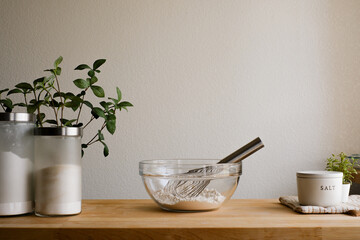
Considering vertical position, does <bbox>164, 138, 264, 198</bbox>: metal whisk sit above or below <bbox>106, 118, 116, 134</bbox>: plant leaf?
below

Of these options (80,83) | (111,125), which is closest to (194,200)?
(111,125)

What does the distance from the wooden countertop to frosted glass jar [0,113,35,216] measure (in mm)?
37

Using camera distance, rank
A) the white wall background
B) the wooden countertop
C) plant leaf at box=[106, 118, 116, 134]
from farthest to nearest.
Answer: the white wall background, plant leaf at box=[106, 118, 116, 134], the wooden countertop

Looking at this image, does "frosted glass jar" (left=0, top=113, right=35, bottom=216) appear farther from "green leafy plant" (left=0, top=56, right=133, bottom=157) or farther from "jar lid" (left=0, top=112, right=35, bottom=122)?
"green leafy plant" (left=0, top=56, right=133, bottom=157)

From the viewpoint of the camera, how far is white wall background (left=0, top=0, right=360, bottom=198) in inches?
61.8

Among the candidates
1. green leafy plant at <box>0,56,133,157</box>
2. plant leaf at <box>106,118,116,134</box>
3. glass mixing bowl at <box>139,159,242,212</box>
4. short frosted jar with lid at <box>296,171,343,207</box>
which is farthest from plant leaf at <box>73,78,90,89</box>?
short frosted jar with lid at <box>296,171,343,207</box>

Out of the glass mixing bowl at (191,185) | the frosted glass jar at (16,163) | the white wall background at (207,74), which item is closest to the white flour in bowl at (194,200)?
the glass mixing bowl at (191,185)

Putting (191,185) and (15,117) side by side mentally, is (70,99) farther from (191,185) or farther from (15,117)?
(191,185)

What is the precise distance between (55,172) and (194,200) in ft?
1.19

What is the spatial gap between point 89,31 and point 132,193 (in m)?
0.70

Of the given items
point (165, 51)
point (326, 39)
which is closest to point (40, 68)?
point (165, 51)

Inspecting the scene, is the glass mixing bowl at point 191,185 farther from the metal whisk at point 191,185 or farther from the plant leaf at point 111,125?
the plant leaf at point 111,125

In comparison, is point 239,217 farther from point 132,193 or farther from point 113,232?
point 132,193

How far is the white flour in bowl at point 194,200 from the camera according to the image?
1.00m
